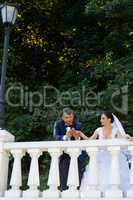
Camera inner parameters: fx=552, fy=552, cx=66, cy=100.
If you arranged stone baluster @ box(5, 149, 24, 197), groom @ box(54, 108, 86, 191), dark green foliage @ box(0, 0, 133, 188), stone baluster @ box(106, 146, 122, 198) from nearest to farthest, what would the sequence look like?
stone baluster @ box(106, 146, 122, 198) → stone baluster @ box(5, 149, 24, 197) → groom @ box(54, 108, 86, 191) → dark green foliage @ box(0, 0, 133, 188)

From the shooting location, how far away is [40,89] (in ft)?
58.3

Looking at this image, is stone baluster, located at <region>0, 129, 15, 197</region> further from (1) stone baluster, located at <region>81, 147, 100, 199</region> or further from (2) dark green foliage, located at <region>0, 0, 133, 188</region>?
(2) dark green foliage, located at <region>0, 0, 133, 188</region>

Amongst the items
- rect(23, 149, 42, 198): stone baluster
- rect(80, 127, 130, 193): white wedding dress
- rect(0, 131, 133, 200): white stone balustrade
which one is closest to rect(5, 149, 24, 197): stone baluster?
rect(0, 131, 133, 200): white stone balustrade

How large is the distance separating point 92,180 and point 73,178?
0.93 ft

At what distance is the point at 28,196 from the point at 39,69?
38.6 ft

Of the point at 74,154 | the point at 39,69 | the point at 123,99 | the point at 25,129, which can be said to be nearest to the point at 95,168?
the point at 74,154

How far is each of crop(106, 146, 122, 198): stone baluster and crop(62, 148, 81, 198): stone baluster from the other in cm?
48

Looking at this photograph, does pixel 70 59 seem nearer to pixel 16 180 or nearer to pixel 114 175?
pixel 16 180

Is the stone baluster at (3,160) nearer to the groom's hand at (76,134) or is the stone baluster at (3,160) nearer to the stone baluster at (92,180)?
the groom's hand at (76,134)

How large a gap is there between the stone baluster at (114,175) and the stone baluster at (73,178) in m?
0.48

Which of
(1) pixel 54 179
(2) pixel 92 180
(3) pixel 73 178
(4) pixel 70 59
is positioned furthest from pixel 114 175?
(4) pixel 70 59

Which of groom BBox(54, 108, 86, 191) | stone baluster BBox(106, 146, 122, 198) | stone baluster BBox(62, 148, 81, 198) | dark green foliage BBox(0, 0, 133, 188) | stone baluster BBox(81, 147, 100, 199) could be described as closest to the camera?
stone baluster BBox(106, 146, 122, 198)

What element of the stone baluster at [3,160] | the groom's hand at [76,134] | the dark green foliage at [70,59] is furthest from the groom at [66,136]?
the dark green foliage at [70,59]

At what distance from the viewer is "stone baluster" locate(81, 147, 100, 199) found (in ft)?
24.6
